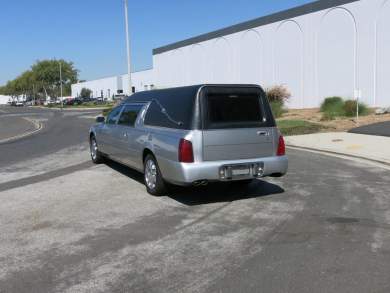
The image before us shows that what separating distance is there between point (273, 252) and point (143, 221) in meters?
2.07

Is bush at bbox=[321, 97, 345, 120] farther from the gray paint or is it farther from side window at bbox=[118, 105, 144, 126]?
side window at bbox=[118, 105, 144, 126]

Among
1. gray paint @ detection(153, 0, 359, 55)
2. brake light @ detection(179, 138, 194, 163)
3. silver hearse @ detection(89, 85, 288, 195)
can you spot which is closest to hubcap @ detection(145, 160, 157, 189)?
silver hearse @ detection(89, 85, 288, 195)

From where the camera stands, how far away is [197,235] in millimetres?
5934

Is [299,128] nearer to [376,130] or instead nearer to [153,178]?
[376,130]

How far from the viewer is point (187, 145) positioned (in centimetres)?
727

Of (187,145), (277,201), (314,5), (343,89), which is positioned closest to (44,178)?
(187,145)

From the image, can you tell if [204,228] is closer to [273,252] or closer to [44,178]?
[273,252]

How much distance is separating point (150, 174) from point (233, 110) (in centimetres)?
183

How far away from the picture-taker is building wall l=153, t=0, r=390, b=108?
1156 inches

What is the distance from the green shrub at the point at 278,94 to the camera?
113ft

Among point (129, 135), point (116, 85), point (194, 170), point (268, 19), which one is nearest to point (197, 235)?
point (194, 170)

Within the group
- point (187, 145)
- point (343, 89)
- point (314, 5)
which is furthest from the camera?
point (314, 5)

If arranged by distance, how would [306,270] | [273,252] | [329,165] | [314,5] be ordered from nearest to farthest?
1. [306,270]
2. [273,252]
3. [329,165]
4. [314,5]

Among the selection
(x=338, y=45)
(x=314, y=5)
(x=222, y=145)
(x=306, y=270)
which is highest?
(x=314, y=5)
